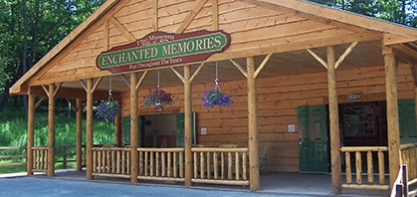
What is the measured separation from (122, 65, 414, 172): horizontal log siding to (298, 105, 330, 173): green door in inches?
9.2

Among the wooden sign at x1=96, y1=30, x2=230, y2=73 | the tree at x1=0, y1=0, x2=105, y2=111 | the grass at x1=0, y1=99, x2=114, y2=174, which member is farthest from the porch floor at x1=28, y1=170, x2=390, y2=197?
the tree at x1=0, y1=0, x2=105, y2=111

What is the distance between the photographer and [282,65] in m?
10.6

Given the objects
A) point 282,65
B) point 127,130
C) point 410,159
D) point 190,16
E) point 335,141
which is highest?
point 190,16

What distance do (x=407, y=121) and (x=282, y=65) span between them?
3.07 m

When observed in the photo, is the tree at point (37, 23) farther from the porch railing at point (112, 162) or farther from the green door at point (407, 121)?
the green door at point (407, 121)

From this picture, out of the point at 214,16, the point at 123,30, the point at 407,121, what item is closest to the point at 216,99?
the point at 214,16

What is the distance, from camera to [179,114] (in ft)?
47.0

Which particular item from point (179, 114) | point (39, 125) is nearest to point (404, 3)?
point (179, 114)

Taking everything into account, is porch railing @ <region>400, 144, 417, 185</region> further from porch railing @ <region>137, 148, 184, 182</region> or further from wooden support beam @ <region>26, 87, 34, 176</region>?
wooden support beam @ <region>26, 87, 34, 176</region>

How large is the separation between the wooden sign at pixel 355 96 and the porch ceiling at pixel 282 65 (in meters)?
0.66

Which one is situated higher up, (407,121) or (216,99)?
(216,99)

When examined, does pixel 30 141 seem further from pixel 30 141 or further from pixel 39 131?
pixel 39 131

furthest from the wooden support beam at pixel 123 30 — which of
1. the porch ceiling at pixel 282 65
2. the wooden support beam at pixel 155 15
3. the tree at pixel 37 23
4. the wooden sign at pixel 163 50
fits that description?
the tree at pixel 37 23

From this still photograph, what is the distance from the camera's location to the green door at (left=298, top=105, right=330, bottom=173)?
458 inches
